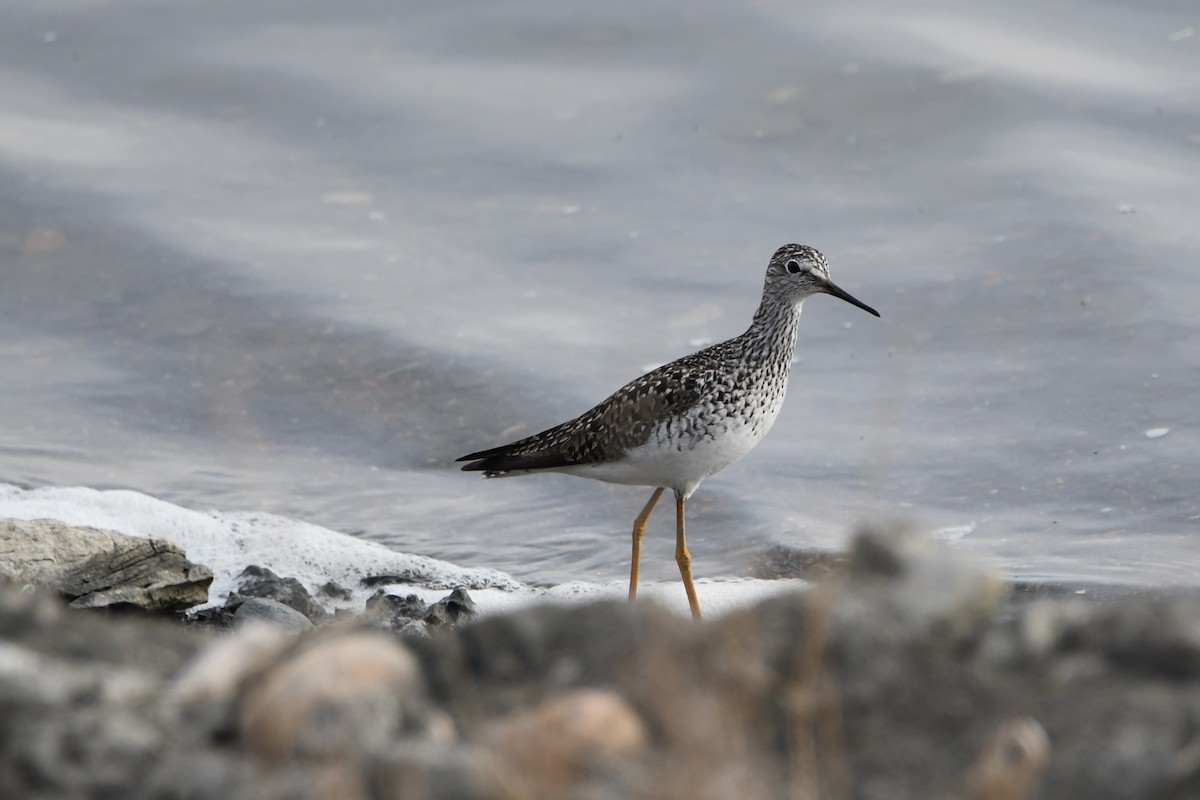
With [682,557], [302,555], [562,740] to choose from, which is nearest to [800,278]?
[682,557]

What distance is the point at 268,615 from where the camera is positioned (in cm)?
620

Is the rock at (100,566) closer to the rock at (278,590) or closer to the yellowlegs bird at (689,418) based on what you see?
the rock at (278,590)

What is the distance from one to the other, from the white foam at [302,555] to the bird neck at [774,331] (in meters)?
1.03

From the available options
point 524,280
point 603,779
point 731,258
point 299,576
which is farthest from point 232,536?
point 603,779

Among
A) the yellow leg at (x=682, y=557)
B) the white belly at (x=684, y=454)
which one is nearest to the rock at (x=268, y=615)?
the white belly at (x=684, y=454)

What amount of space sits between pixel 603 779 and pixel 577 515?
5.61m

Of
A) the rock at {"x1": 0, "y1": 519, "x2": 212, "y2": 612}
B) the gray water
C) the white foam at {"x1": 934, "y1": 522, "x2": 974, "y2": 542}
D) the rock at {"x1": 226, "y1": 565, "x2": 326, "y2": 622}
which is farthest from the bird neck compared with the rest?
the rock at {"x1": 0, "y1": 519, "x2": 212, "y2": 612}

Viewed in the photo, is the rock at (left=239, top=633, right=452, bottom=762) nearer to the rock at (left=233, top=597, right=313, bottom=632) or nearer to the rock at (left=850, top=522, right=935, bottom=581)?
the rock at (left=850, top=522, right=935, bottom=581)

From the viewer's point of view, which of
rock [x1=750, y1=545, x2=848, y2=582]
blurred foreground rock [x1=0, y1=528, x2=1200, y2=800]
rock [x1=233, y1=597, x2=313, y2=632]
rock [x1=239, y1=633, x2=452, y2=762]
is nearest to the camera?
blurred foreground rock [x1=0, y1=528, x2=1200, y2=800]

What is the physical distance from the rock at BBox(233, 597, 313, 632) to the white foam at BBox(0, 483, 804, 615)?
0.63m

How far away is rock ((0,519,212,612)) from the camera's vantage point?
20.4 ft

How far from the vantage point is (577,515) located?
8391 millimetres

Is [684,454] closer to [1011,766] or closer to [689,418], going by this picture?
[689,418]

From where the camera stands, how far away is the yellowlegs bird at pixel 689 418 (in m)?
6.68
